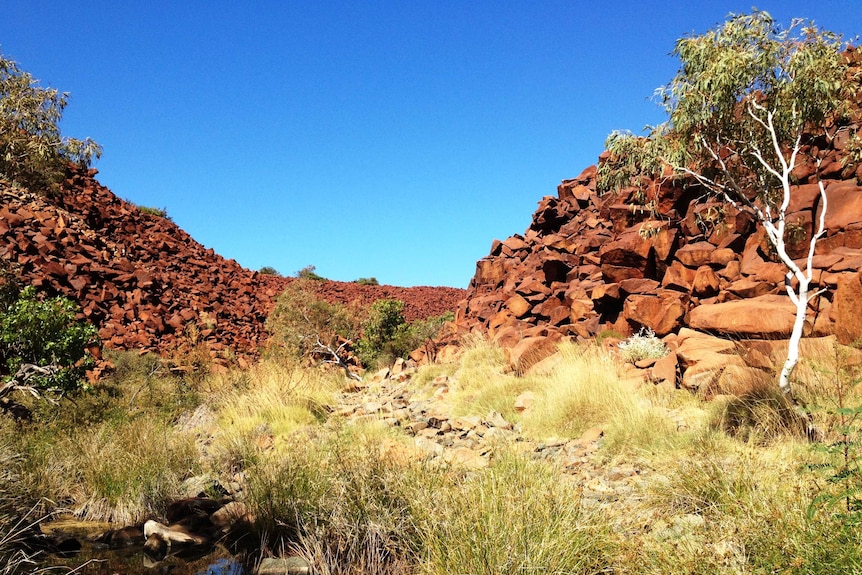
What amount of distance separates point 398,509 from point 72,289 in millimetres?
17567

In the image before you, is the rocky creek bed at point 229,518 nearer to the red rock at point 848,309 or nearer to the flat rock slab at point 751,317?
the flat rock slab at point 751,317

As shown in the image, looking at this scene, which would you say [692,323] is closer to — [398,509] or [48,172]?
[398,509]

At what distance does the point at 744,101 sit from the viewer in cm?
957

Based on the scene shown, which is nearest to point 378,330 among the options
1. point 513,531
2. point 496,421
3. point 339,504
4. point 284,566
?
point 496,421

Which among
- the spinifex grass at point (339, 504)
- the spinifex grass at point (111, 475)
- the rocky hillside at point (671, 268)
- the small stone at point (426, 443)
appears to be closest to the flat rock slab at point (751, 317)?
the rocky hillside at point (671, 268)

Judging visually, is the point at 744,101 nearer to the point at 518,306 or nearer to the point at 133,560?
the point at 518,306

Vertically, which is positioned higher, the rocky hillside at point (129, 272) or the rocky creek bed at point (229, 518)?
the rocky hillside at point (129, 272)

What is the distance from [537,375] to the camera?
11.6 m

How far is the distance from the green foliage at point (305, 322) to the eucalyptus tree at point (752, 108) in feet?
41.9

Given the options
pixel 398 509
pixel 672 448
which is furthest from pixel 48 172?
pixel 672 448

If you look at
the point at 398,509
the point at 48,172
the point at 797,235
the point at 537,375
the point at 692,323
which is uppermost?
the point at 48,172

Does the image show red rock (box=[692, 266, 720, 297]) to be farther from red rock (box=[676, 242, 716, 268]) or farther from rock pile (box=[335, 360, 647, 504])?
rock pile (box=[335, 360, 647, 504])

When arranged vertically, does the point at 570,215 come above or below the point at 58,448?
above

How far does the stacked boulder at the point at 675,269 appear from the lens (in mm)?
9742
